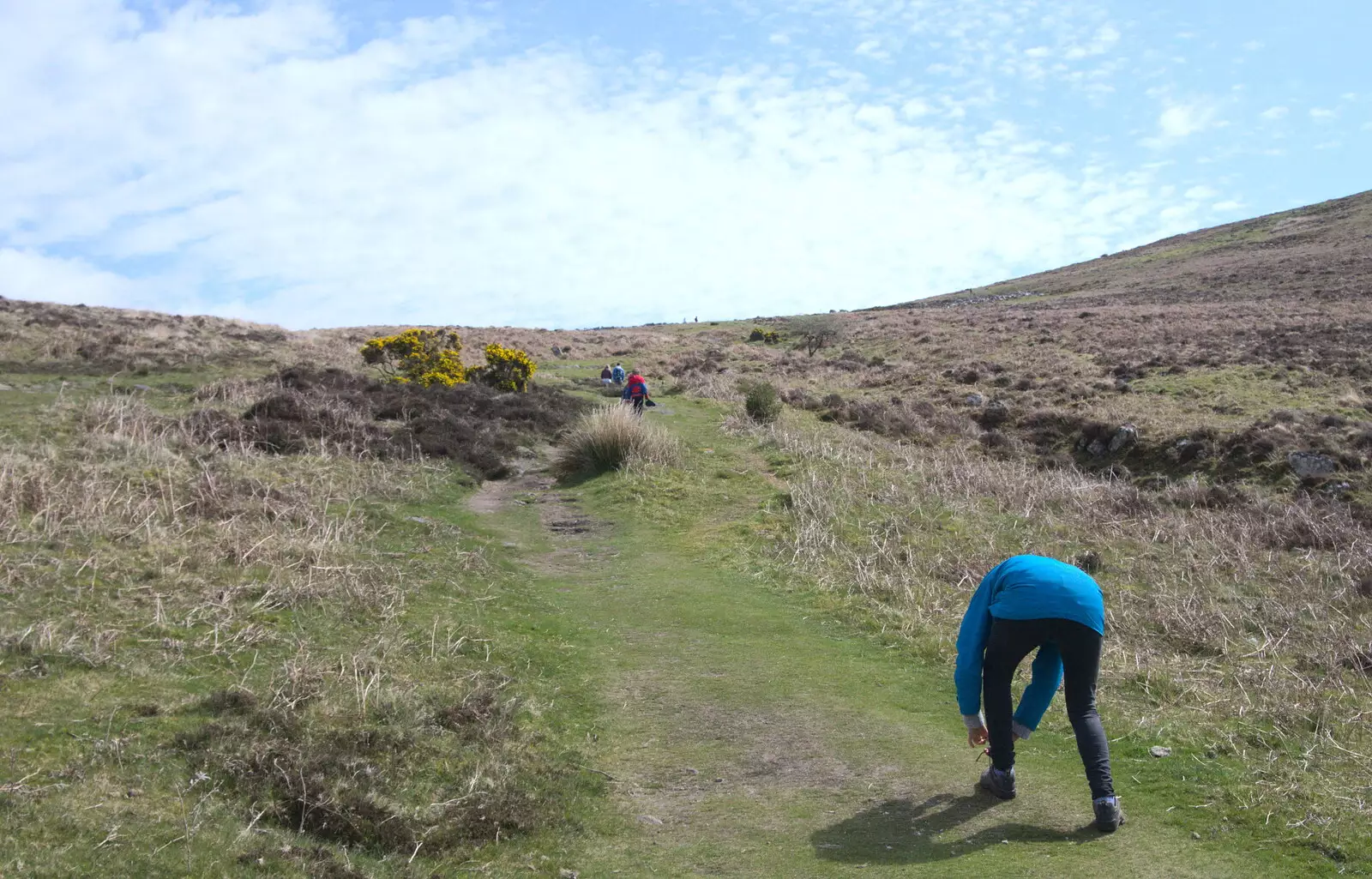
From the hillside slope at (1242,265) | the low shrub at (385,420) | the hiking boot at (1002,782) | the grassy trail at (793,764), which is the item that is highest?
the hillside slope at (1242,265)

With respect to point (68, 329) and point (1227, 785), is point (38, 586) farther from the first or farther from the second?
point (68, 329)

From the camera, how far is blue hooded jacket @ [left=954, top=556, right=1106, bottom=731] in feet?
16.2

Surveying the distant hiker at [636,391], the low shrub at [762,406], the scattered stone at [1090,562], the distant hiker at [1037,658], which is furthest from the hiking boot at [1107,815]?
the low shrub at [762,406]

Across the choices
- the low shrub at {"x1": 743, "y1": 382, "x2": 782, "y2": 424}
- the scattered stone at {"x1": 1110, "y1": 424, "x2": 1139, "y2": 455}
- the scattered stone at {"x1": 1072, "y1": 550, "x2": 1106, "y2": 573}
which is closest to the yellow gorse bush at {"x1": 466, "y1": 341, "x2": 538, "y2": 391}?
the low shrub at {"x1": 743, "y1": 382, "x2": 782, "y2": 424}

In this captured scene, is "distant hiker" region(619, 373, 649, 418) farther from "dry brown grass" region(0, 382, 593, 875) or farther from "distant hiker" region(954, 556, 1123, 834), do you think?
"distant hiker" region(954, 556, 1123, 834)

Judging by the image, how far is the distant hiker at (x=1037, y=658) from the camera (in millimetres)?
4949

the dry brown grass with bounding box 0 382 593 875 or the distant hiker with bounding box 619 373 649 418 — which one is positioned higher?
the distant hiker with bounding box 619 373 649 418

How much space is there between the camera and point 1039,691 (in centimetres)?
543

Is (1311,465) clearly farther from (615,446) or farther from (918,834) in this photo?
(918,834)

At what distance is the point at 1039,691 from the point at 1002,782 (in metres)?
0.56

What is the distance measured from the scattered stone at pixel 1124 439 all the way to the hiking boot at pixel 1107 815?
1891 cm

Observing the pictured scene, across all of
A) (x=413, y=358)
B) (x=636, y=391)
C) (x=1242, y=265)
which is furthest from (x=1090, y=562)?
(x=1242, y=265)

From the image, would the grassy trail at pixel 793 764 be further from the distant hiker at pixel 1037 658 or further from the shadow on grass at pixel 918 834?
the distant hiker at pixel 1037 658

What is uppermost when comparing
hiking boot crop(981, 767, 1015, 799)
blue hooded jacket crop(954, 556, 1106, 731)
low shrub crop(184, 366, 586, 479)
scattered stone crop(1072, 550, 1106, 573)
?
low shrub crop(184, 366, 586, 479)
